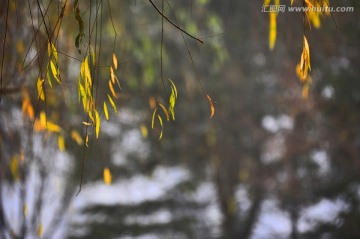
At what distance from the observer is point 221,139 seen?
22.4ft

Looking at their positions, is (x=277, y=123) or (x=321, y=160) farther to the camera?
(x=277, y=123)

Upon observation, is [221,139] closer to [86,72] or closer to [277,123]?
[277,123]

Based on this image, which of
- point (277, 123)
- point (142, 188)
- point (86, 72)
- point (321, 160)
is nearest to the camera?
point (86, 72)

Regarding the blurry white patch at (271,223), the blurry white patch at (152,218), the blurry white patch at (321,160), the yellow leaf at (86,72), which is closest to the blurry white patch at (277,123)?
the blurry white patch at (321,160)

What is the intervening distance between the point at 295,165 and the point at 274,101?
2.64 feet

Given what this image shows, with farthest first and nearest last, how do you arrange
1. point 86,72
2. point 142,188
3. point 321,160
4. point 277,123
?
point 142,188, point 277,123, point 321,160, point 86,72

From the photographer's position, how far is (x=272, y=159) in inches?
270

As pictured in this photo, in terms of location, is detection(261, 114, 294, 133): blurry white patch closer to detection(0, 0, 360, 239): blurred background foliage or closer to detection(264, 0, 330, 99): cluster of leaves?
detection(0, 0, 360, 239): blurred background foliage

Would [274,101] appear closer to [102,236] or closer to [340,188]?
[340,188]

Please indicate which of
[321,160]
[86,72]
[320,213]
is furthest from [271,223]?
[86,72]

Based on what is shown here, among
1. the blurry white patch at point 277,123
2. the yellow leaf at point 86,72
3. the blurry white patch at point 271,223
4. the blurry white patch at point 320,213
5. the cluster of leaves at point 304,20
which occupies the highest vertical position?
the blurry white patch at point 277,123

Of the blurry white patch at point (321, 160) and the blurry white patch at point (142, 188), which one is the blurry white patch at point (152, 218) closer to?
the blurry white patch at point (142, 188)

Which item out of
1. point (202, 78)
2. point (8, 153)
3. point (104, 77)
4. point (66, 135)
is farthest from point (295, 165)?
point (8, 153)

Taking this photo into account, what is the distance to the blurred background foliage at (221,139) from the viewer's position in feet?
18.2
